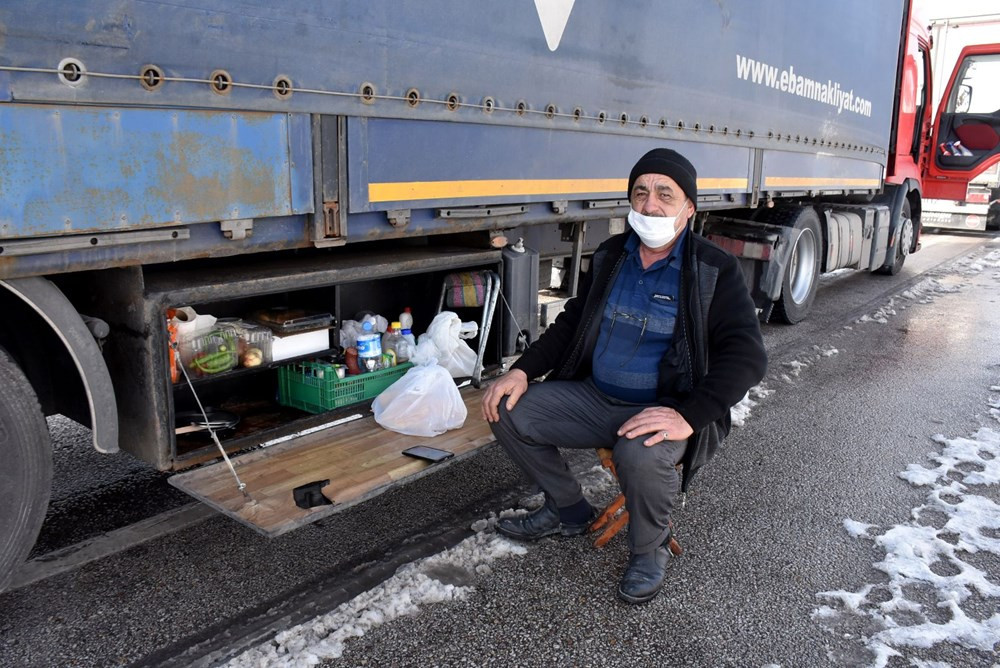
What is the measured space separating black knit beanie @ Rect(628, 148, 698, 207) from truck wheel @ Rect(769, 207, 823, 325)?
465 cm

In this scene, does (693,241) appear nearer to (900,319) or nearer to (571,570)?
(571,570)

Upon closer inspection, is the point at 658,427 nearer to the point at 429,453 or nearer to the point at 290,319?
the point at 429,453

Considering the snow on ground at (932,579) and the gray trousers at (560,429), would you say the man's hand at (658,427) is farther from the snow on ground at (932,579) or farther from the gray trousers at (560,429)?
the snow on ground at (932,579)

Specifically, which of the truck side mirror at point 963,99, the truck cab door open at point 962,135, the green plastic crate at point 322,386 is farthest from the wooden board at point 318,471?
the truck side mirror at point 963,99

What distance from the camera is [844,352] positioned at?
22.2 ft

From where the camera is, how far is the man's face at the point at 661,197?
3078 mm

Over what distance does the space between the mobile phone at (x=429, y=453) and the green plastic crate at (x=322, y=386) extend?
1.60 feet

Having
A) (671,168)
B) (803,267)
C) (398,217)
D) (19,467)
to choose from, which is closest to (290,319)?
(398,217)

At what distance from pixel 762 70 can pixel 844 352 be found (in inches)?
94.9

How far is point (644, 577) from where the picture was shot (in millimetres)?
2912

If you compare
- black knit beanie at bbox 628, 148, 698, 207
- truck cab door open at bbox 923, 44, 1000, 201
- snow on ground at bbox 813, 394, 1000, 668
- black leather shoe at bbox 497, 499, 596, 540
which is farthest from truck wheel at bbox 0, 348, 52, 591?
truck cab door open at bbox 923, 44, 1000, 201

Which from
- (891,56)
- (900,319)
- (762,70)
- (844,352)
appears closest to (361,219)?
(762,70)

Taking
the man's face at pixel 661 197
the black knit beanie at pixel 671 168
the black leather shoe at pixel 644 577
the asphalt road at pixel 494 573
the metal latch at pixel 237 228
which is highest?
the black knit beanie at pixel 671 168

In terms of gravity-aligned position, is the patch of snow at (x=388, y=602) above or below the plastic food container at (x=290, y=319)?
below
